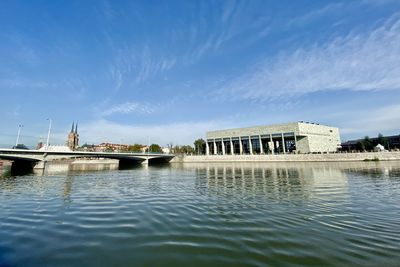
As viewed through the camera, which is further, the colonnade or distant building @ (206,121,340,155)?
the colonnade

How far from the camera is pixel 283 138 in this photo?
349 feet

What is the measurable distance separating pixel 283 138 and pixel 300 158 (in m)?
19.5

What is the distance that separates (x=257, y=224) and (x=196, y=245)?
318cm

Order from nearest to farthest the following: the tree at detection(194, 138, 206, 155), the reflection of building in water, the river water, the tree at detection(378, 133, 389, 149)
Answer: the river water
the reflection of building in water
the tree at detection(378, 133, 389, 149)
the tree at detection(194, 138, 206, 155)

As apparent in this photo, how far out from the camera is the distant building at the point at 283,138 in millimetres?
103625

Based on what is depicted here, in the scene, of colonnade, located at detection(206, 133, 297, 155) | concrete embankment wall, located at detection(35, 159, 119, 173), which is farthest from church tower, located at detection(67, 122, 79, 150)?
colonnade, located at detection(206, 133, 297, 155)

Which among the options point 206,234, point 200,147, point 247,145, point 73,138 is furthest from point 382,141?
point 73,138

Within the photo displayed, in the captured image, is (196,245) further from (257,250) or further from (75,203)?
(75,203)

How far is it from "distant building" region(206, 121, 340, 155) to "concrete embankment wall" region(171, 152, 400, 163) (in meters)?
11.1

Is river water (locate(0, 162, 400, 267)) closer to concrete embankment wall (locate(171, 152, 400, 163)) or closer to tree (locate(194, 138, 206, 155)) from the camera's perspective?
concrete embankment wall (locate(171, 152, 400, 163))

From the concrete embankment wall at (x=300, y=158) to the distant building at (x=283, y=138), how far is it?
11081mm

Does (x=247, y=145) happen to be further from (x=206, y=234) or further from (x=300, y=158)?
(x=206, y=234)

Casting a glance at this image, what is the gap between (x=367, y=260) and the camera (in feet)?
18.0

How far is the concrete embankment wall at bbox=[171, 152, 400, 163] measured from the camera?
7325 cm
